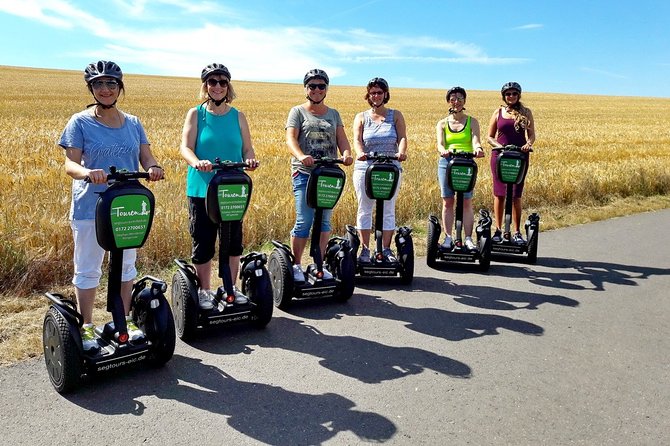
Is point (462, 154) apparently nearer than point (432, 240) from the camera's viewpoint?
Yes

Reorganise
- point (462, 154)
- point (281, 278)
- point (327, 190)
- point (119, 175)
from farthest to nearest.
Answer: point (462, 154), point (281, 278), point (327, 190), point (119, 175)

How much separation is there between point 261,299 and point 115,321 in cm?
129

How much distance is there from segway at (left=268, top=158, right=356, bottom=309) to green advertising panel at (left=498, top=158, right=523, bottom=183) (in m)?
2.52

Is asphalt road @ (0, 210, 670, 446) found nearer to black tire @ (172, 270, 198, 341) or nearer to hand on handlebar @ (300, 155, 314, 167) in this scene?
black tire @ (172, 270, 198, 341)

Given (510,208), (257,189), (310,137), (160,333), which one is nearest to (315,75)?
(310,137)

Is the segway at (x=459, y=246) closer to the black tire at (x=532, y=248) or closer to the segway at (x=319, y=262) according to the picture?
the black tire at (x=532, y=248)

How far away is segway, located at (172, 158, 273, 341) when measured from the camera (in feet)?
15.1

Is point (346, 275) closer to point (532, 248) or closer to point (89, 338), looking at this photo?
point (89, 338)

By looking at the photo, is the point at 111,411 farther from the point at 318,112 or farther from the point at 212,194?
the point at 318,112

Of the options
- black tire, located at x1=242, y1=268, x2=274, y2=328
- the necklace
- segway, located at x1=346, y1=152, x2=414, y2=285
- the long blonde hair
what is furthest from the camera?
the long blonde hair

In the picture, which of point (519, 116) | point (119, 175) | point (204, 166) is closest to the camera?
point (119, 175)

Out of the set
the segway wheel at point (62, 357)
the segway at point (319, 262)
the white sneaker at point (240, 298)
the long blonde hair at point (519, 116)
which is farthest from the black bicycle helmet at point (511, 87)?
the segway wheel at point (62, 357)

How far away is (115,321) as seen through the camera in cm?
414

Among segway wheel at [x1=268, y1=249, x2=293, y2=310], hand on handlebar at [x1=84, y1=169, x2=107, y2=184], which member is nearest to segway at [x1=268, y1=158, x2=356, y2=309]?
segway wheel at [x1=268, y1=249, x2=293, y2=310]
